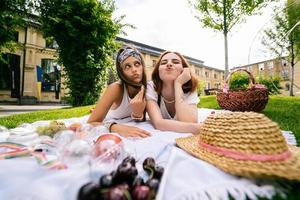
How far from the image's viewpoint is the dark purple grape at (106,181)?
3.28 ft

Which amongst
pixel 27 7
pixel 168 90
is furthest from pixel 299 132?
pixel 27 7

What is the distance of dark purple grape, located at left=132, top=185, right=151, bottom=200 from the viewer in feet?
3.12

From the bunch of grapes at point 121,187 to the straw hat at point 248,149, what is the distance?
39 cm

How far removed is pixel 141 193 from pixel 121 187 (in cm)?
8

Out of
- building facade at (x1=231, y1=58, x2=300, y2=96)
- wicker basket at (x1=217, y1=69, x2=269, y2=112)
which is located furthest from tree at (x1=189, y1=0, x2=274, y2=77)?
wicker basket at (x1=217, y1=69, x2=269, y2=112)

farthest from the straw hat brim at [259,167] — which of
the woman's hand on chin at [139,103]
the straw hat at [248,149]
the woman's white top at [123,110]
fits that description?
the woman's white top at [123,110]

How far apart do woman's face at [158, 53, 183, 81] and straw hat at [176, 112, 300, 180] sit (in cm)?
123

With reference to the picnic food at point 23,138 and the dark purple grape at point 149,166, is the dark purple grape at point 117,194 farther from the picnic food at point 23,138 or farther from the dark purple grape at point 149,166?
the picnic food at point 23,138

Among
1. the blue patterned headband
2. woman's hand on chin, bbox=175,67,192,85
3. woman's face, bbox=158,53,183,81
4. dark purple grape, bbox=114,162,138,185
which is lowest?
dark purple grape, bbox=114,162,138,185

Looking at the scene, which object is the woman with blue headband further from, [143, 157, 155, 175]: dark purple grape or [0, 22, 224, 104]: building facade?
[0, 22, 224, 104]: building facade

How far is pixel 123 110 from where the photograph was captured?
9.70ft

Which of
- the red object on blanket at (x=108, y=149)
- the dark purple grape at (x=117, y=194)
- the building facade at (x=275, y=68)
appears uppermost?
the building facade at (x=275, y=68)

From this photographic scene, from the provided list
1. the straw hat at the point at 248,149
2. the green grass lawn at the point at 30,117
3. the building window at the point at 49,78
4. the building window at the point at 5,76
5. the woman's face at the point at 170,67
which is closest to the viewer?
the straw hat at the point at 248,149

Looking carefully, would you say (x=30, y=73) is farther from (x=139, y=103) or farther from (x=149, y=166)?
(x=149, y=166)
